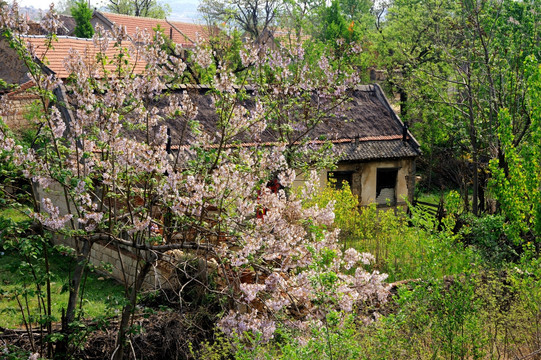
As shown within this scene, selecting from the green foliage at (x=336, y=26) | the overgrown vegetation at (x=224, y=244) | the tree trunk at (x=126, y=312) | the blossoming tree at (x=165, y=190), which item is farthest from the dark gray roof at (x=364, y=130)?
the green foliage at (x=336, y=26)

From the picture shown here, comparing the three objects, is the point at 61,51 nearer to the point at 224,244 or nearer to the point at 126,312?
the point at 126,312

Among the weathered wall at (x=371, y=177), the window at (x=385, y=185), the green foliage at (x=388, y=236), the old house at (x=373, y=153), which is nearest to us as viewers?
the green foliage at (x=388, y=236)

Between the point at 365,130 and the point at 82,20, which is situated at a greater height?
the point at 82,20

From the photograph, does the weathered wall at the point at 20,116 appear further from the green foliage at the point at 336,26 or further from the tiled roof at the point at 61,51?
the green foliage at the point at 336,26

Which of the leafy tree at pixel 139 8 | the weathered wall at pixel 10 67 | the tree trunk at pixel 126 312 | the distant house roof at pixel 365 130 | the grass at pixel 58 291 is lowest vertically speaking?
the grass at pixel 58 291

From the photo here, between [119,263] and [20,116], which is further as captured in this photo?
[20,116]

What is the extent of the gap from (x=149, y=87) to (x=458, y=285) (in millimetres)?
4467

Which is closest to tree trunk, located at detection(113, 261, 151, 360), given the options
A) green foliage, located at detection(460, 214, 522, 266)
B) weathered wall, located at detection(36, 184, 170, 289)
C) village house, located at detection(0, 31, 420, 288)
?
weathered wall, located at detection(36, 184, 170, 289)

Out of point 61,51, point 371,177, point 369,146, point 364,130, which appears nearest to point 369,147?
point 369,146

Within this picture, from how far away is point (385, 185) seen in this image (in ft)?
59.3

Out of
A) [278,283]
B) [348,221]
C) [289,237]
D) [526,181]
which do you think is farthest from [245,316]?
[348,221]

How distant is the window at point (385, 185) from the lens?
59.1ft

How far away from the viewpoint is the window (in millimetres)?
18016

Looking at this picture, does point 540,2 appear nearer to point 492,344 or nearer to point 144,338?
point 492,344
